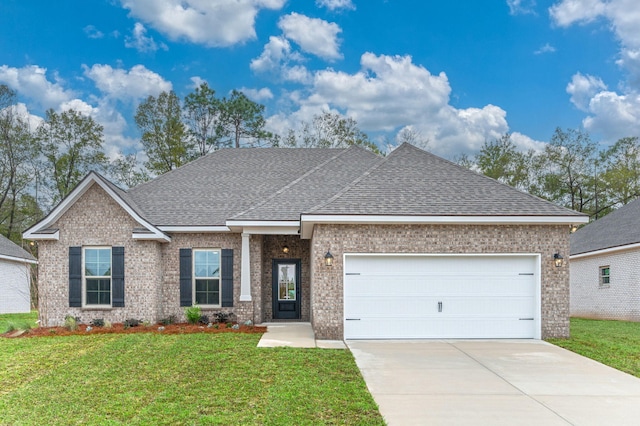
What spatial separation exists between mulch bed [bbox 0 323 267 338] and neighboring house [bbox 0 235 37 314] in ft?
39.4

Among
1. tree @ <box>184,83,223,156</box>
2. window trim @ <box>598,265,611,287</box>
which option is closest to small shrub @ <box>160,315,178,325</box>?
window trim @ <box>598,265,611,287</box>

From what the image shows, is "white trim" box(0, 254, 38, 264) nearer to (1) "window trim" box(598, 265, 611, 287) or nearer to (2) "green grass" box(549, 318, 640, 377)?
(2) "green grass" box(549, 318, 640, 377)

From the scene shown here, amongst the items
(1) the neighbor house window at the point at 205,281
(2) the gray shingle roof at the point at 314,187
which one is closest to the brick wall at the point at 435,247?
(2) the gray shingle roof at the point at 314,187

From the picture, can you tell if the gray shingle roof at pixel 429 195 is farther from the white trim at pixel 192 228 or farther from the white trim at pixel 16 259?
the white trim at pixel 16 259

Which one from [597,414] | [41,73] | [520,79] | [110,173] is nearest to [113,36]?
[41,73]

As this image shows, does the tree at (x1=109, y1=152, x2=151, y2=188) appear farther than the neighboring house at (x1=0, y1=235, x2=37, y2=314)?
Yes

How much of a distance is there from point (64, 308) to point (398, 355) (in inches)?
382

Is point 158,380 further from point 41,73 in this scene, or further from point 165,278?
point 41,73

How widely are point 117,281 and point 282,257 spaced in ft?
15.6

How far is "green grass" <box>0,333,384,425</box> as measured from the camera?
5770mm

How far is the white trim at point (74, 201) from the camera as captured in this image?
43.4ft

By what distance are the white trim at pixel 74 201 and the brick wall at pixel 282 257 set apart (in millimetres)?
3260

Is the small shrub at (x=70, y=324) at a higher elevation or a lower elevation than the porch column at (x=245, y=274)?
lower

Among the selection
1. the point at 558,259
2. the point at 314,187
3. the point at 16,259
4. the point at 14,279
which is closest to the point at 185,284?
the point at 314,187
